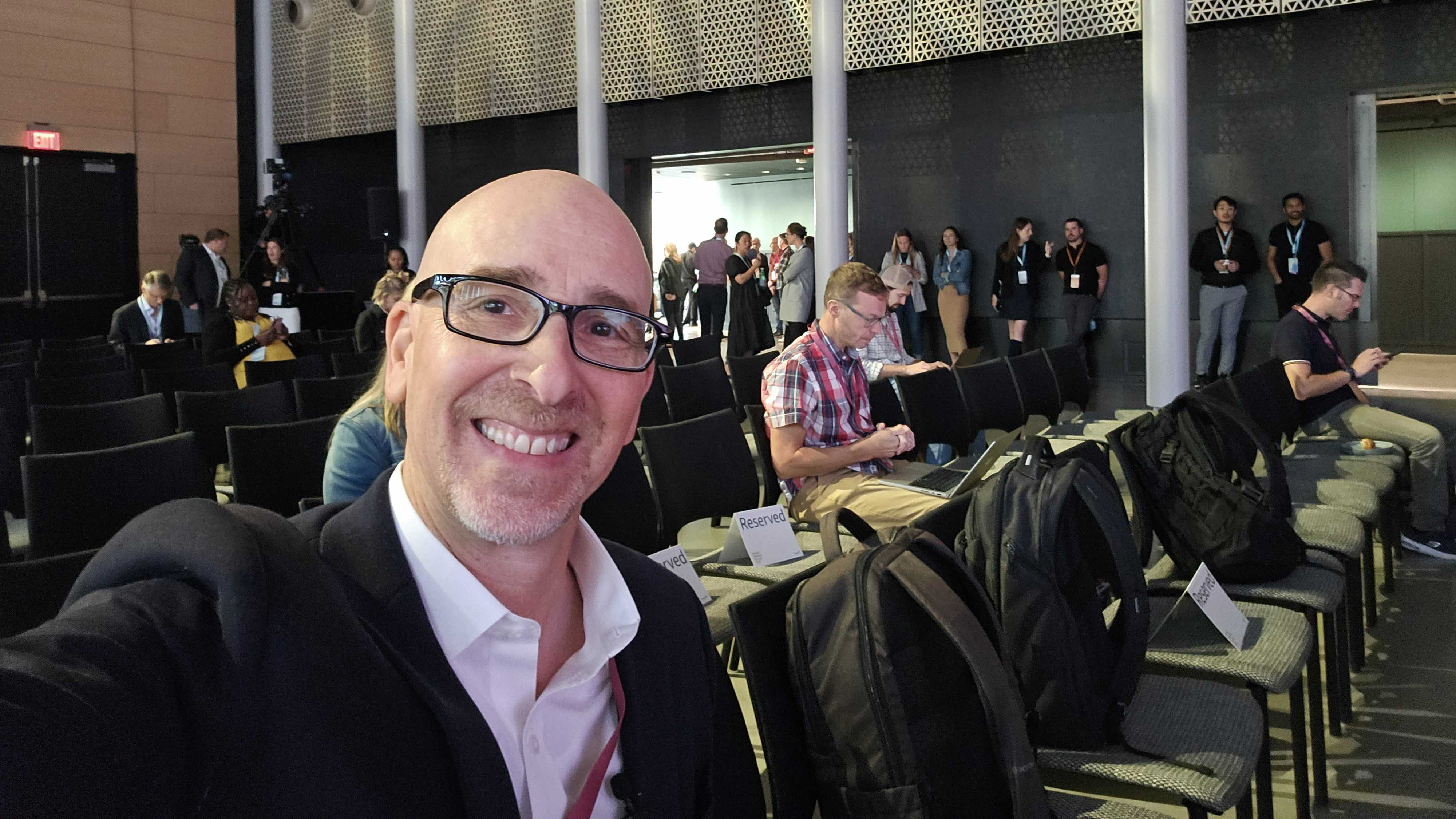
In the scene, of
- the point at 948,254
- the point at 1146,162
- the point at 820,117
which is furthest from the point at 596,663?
the point at 948,254

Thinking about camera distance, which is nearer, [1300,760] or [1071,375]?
[1300,760]

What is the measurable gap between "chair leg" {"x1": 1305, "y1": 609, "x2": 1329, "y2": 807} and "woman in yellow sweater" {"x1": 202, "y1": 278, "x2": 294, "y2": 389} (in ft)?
17.7

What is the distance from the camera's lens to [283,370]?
19.3 ft

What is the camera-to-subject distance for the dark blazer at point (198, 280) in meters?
10.9

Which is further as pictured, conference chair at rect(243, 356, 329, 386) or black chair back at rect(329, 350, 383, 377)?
black chair back at rect(329, 350, 383, 377)

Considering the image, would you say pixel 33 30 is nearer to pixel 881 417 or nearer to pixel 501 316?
pixel 881 417

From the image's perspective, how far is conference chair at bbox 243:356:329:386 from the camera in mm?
5770

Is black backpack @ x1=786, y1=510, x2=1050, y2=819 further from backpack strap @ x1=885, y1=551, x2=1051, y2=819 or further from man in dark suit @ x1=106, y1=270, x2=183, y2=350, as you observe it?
man in dark suit @ x1=106, y1=270, x2=183, y2=350

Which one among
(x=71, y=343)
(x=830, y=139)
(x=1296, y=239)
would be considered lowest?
(x=71, y=343)

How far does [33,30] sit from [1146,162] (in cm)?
1250

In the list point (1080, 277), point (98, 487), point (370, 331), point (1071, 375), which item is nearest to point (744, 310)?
point (1080, 277)

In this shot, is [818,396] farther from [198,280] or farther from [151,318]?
[198,280]

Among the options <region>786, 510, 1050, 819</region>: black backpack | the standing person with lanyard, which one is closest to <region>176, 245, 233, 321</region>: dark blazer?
the standing person with lanyard

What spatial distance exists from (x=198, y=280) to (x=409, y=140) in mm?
3509
